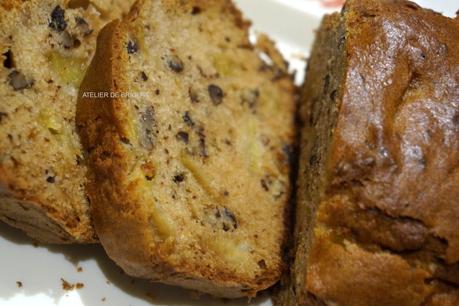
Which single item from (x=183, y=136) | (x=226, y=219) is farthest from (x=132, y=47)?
(x=226, y=219)

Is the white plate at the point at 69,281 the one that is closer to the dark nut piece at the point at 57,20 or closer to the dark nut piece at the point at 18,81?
the dark nut piece at the point at 18,81

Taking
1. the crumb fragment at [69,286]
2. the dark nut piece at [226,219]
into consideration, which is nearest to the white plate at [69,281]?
the crumb fragment at [69,286]

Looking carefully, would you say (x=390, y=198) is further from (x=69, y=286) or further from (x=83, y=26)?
(x=83, y=26)

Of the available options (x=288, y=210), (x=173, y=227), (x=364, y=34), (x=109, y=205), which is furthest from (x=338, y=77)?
(x=109, y=205)

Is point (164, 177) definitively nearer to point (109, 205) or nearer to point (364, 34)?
point (109, 205)

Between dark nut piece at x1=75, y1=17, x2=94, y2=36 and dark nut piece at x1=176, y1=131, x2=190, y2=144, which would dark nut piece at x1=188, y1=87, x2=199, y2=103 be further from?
dark nut piece at x1=75, y1=17, x2=94, y2=36

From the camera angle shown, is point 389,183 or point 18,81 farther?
point 18,81
